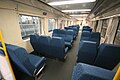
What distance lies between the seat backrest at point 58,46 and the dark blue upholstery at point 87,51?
57 centimetres

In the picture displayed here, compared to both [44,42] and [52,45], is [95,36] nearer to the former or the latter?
[52,45]

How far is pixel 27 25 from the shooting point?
3342 millimetres

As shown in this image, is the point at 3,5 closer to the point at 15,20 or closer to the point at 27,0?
the point at 15,20

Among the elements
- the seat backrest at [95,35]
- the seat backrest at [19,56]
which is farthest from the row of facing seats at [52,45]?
the seat backrest at [95,35]

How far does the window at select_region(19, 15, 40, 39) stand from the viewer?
3016mm

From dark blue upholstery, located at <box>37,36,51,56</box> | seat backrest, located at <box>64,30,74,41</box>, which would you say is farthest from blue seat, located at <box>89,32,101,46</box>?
dark blue upholstery, located at <box>37,36,51,56</box>

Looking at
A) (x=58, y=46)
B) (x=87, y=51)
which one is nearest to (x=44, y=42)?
(x=58, y=46)

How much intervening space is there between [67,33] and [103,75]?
3717 millimetres

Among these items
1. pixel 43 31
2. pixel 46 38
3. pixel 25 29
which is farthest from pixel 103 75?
pixel 43 31

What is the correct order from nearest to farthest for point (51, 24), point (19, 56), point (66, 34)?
point (19, 56)
point (66, 34)
point (51, 24)

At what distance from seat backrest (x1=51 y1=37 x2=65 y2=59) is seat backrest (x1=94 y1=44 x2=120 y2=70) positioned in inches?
41.2

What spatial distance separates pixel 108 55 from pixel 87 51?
1.58ft

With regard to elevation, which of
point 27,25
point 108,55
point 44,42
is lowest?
point 108,55

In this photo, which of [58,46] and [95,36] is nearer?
[58,46]
